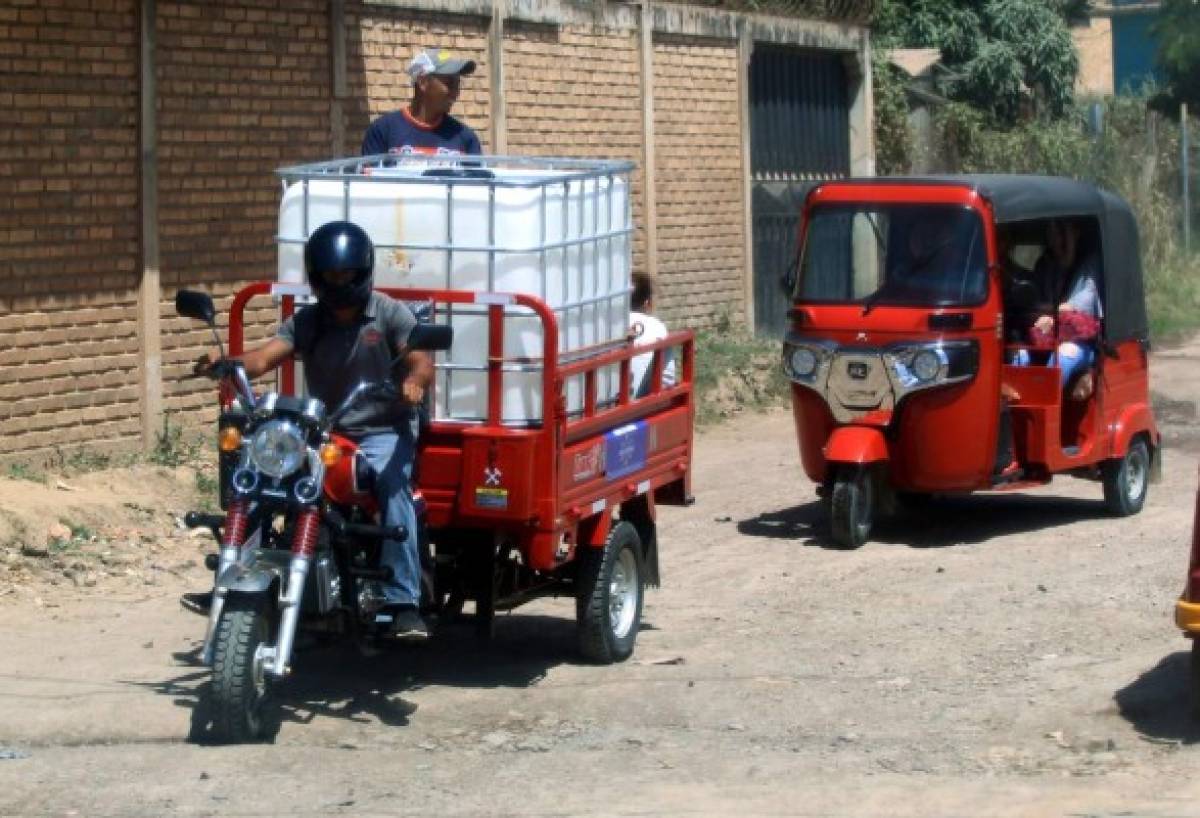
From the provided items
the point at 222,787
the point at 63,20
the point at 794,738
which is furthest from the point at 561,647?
the point at 63,20

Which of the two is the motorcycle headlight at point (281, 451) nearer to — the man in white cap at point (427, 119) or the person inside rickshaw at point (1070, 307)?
the man in white cap at point (427, 119)

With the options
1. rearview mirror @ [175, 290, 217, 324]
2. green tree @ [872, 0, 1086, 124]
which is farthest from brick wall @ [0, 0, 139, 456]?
green tree @ [872, 0, 1086, 124]

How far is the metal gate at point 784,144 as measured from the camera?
2131 cm

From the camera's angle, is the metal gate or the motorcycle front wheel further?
the metal gate

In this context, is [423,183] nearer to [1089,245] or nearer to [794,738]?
[794,738]

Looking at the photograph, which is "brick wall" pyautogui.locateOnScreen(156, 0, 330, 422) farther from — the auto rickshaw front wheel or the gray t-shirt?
the auto rickshaw front wheel

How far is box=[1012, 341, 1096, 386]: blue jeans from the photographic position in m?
12.9

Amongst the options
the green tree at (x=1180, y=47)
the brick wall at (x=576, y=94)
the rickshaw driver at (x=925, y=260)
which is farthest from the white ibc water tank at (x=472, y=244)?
the green tree at (x=1180, y=47)

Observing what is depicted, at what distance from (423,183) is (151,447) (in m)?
5.06

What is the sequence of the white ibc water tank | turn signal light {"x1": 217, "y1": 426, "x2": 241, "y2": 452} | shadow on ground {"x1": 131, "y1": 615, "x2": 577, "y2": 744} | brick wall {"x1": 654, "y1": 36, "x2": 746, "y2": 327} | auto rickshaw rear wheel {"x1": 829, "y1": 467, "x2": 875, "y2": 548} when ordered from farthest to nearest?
1. brick wall {"x1": 654, "y1": 36, "x2": 746, "y2": 327}
2. auto rickshaw rear wheel {"x1": 829, "y1": 467, "x2": 875, "y2": 548}
3. the white ibc water tank
4. shadow on ground {"x1": 131, "y1": 615, "x2": 577, "y2": 744}
5. turn signal light {"x1": 217, "y1": 426, "x2": 241, "y2": 452}

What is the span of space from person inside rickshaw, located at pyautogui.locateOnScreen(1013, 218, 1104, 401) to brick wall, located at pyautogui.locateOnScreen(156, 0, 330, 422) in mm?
4943

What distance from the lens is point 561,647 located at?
9.59 m

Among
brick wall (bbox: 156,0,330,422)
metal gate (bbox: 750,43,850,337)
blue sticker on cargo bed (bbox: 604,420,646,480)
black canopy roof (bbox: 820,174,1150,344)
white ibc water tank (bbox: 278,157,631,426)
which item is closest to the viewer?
white ibc water tank (bbox: 278,157,631,426)

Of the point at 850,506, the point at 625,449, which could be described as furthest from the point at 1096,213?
the point at 625,449
